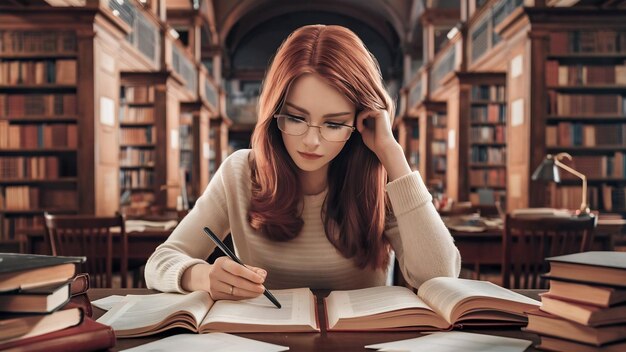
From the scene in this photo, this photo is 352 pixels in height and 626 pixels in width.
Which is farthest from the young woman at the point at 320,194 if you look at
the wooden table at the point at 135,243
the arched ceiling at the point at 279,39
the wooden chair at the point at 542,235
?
the arched ceiling at the point at 279,39

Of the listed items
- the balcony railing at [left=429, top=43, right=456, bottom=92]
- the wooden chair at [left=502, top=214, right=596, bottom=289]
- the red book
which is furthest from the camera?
the balcony railing at [left=429, top=43, right=456, bottom=92]

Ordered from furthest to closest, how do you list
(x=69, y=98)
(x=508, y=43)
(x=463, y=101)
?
(x=463, y=101) → (x=508, y=43) → (x=69, y=98)

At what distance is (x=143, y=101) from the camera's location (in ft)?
28.5

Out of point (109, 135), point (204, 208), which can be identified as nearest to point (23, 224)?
point (109, 135)

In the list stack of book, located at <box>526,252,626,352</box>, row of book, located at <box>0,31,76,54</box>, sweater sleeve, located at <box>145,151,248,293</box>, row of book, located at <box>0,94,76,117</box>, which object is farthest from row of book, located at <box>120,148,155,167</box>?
stack of book, located at <box>526,252,626,352</box>

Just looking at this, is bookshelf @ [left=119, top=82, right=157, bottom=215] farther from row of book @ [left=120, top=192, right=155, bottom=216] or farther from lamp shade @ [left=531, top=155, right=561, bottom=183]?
lamp shade @ [left=531, top=155, right=561, bottom=183]

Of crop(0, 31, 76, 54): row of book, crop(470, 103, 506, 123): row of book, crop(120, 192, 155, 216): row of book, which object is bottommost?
crop(120, 192, 155, 216): row of book

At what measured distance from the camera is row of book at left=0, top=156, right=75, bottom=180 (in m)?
5.62

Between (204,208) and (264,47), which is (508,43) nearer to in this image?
(204,208)

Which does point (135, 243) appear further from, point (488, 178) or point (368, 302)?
point (488, 178)

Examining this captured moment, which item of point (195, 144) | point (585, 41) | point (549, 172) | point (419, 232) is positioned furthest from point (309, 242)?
point (195, 144)

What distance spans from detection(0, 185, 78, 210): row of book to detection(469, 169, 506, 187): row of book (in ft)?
19.0

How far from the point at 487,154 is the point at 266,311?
321 inches

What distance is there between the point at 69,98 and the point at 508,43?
190 inches
